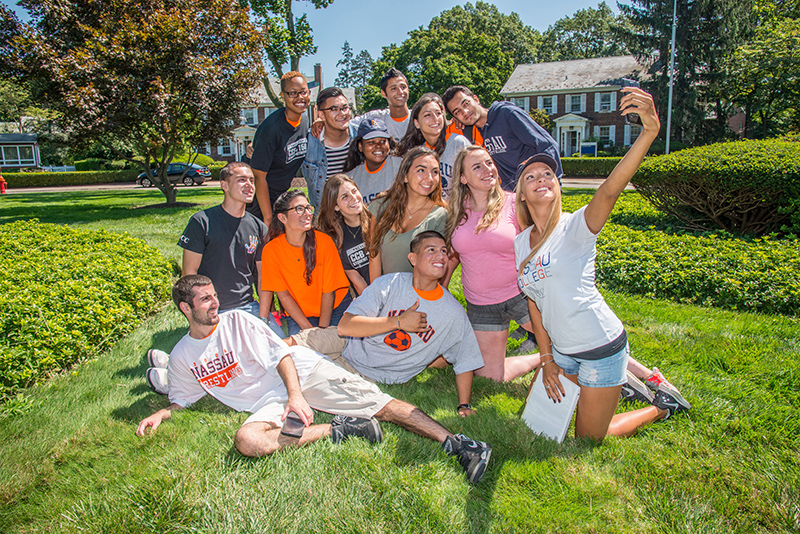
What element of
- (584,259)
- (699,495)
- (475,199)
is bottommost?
(699,495)

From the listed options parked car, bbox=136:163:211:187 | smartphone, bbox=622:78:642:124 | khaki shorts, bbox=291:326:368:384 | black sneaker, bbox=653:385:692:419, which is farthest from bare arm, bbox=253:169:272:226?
parked car, bbox=136:163:211:187

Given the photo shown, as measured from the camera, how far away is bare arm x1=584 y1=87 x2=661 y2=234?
8.57 ft

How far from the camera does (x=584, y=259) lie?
2973 millimetres

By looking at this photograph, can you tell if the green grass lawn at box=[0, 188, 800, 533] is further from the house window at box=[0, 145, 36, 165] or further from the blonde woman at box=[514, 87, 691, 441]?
the house window at box=[0, 145, 36, 165]

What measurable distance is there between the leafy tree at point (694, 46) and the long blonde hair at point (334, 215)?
33.7m

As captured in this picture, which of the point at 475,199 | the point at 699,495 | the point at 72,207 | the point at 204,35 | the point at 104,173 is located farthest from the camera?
the point at 104,173

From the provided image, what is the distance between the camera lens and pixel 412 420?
330cm

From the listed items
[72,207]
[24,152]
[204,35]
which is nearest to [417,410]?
[204,35]

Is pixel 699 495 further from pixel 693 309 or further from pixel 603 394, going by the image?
pixel 693 309

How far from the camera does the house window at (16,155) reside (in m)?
47.2

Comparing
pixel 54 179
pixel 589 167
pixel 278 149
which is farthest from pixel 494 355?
pixel 54 179

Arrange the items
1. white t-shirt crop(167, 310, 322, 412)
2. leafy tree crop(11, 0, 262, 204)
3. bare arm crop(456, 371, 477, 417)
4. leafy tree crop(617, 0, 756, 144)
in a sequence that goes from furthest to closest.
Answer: leafy tree crop(617, 0, 756, 144), leafy tree crop(11, 0, 262, 204), bare arm crop(456, 371, 477, 417), white t-shirt crop(167, 310, 322, 412)

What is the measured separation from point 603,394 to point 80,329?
457 centimetres

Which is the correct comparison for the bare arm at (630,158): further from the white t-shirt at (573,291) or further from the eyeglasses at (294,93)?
the eyeglasses at (294,93)
